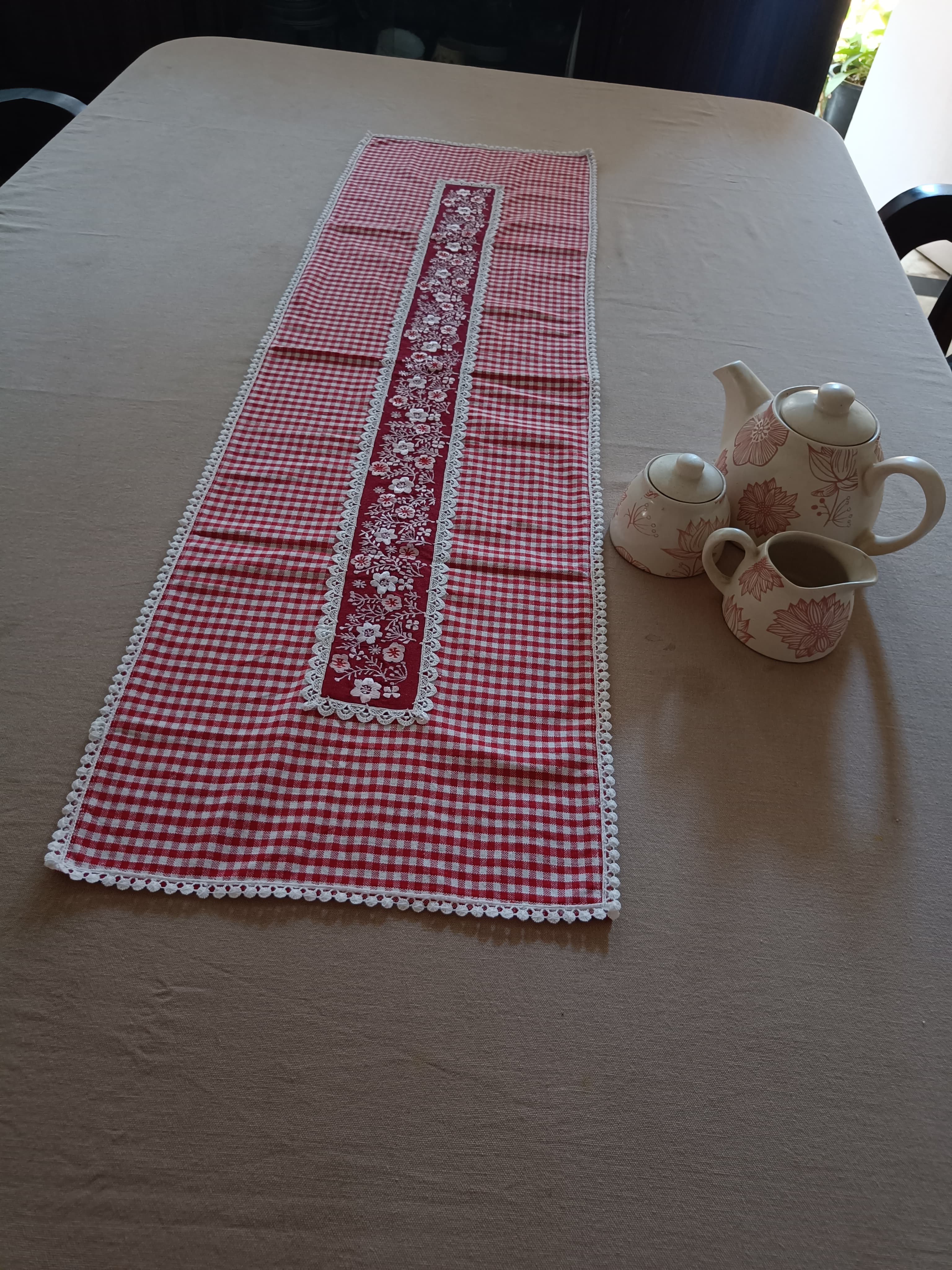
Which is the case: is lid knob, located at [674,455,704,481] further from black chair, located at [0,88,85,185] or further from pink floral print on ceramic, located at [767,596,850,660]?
black chair, located at [0,88,85,185]

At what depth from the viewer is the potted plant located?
3.18 metres

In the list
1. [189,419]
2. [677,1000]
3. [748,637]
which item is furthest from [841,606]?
[189,419]

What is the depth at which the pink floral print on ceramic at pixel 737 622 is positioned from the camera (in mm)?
770

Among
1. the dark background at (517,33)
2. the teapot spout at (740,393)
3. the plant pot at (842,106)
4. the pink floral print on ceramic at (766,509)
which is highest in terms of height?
the teapot spout at (740,393)

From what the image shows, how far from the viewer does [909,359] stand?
113cm

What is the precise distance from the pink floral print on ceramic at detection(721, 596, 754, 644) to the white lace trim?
0.80 feet

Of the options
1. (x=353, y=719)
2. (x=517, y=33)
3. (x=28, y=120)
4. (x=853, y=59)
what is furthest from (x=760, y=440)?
(x=853, y=59)

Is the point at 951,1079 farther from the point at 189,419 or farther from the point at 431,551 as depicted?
the point at 189,419

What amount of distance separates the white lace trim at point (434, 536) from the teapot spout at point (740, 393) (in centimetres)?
27

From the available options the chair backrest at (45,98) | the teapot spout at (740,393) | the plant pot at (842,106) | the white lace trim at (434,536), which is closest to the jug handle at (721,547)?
the teapot spout at (740,393)

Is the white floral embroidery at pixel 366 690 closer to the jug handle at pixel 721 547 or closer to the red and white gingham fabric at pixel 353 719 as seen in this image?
the red and white gingham fabric at pixel 353 719

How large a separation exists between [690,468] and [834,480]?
0.12 meters

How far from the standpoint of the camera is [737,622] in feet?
2.55

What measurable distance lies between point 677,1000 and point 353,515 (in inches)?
19.9
